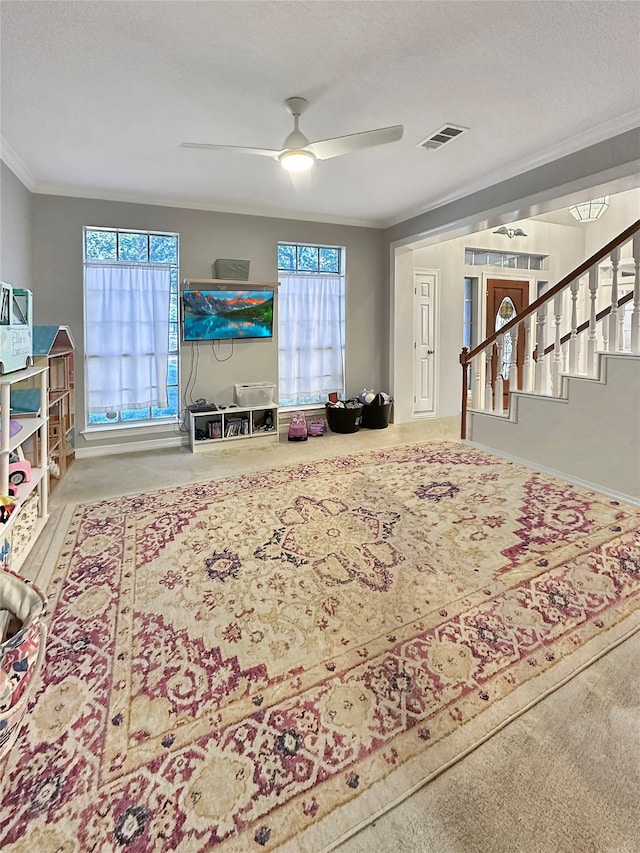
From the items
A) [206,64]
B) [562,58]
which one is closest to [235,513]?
[206,64]

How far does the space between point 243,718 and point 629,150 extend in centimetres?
409

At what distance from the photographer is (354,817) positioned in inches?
47.4

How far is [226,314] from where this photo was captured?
5.11m

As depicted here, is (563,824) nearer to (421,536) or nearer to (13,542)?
(421,536)

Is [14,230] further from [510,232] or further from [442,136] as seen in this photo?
[510,232]

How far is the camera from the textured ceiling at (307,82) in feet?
6.79

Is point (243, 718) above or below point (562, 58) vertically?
below

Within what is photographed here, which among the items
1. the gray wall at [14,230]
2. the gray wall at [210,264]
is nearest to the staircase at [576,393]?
the gray wall at [210,264]

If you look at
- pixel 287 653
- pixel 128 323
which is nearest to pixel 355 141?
pixel 287 653

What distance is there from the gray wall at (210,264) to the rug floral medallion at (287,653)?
2255 mm

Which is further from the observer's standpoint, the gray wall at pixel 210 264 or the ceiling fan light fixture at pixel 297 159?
the gray wall at pixel 210 264

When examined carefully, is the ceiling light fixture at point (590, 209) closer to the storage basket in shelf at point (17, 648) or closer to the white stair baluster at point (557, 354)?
the white stair baluster at point (557, 354)

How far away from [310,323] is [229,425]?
5.60 feet

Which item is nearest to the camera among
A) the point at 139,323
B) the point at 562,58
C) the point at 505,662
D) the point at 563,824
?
the point at 563,824
